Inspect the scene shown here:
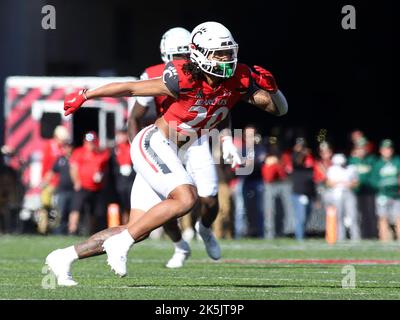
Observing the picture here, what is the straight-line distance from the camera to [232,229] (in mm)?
20906

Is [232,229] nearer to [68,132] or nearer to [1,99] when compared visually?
[68,132]

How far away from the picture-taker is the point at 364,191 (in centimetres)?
2145

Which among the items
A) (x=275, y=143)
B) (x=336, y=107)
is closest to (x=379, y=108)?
(x=336, y=107)

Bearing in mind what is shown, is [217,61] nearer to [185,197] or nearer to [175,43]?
[185,197]

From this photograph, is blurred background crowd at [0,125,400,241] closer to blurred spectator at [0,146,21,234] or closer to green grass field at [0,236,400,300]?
blurred spectator at [0,146,21,234]

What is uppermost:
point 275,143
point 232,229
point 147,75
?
point 147,75

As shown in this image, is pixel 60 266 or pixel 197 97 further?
pixel 197 97

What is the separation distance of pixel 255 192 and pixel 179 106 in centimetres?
1258

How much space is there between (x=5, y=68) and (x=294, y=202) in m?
8.07

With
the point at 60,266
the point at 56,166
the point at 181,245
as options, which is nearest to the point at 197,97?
the point at 60,266

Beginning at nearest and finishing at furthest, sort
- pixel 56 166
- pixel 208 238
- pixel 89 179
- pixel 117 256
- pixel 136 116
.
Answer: pixel 117 256 < pixel 136 116 < pixel 208 238 < pixel 89 179 < pixel 56 166

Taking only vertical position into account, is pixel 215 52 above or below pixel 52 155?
above

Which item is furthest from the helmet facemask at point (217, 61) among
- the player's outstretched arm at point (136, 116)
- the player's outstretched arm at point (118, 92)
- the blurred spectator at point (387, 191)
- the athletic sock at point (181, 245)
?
the blurred spectator at point (387, 191)

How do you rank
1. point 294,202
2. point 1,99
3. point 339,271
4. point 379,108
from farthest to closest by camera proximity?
point 379,108, point 1,99, point 294,202, point 339,271
